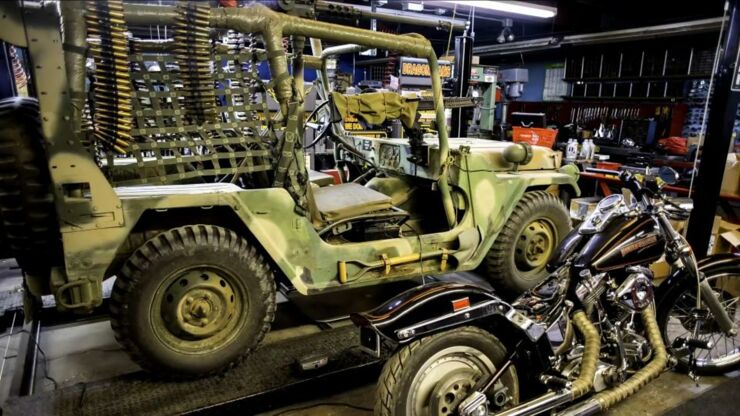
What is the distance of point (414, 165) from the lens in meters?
3.59

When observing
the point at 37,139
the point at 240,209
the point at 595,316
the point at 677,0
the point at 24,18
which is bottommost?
the point at 595,316

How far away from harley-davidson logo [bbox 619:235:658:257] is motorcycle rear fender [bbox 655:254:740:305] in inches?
13.2

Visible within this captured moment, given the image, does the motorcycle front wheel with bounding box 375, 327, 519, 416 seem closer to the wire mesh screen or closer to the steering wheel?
the wire mesh screen

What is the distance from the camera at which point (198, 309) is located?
97.3 inches

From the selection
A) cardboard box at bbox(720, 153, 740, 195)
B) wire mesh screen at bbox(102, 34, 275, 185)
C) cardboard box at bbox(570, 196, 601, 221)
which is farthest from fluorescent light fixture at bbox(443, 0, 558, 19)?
wire mesh screen at bbox(102, 34, 275, 185)

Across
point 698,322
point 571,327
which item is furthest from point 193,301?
point 698,322

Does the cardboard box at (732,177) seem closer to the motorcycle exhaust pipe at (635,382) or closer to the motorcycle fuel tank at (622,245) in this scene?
the motorcycle fuel tank at (622,245)

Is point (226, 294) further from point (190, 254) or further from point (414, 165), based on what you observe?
point (414, 165)

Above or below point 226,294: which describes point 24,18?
above

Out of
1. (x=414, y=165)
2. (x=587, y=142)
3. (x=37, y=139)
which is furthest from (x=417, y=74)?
(x=37, y=139)

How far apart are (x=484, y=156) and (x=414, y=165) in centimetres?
50

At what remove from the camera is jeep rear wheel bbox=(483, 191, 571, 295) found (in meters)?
3.62

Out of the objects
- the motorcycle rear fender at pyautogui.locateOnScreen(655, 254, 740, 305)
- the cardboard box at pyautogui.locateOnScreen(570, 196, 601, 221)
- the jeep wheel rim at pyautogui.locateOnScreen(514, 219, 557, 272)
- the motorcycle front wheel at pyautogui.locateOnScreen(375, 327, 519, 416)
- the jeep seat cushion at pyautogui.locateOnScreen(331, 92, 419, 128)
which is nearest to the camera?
the motorcycle front wheel at pyautogui.locateOnScreen(375, 327, 519, 416)

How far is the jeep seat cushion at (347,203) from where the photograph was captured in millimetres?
3008
